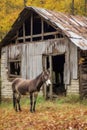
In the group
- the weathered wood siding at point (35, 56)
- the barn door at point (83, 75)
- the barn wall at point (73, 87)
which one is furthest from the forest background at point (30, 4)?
the barn wall at point (73, 87)

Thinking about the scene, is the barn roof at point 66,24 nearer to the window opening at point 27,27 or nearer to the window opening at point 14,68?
the window opening at point 27,27

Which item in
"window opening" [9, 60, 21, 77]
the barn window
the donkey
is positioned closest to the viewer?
the donkey

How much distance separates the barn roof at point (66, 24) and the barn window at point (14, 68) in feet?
5.17

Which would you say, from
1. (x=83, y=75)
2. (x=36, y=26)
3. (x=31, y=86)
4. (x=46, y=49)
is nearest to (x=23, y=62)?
(x=46, y=49)

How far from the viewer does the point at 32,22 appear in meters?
25.5

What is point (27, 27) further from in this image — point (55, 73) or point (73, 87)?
point (73, 87)

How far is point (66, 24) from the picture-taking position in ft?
78.0

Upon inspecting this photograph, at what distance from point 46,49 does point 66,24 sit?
81.7 inches

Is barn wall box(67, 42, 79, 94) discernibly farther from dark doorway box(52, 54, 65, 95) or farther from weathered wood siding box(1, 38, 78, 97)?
dark doorway box(52, 54, 65, 95)

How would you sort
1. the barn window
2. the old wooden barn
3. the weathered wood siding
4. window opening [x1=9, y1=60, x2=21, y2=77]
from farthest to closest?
1. window opening [x1=9, y1=60, x2=21, y2=77]
2. the barn window
3. the weathered wood siding
4. the old wooden barn

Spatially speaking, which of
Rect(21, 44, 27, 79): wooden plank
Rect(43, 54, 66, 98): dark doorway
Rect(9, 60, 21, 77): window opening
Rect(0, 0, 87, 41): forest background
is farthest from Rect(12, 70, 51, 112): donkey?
Rect(0, 0, 87, 41): forest background

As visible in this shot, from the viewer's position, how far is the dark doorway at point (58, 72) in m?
26.7

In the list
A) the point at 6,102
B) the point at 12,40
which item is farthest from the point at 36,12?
the point at 6,102

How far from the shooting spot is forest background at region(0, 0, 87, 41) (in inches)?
1426
